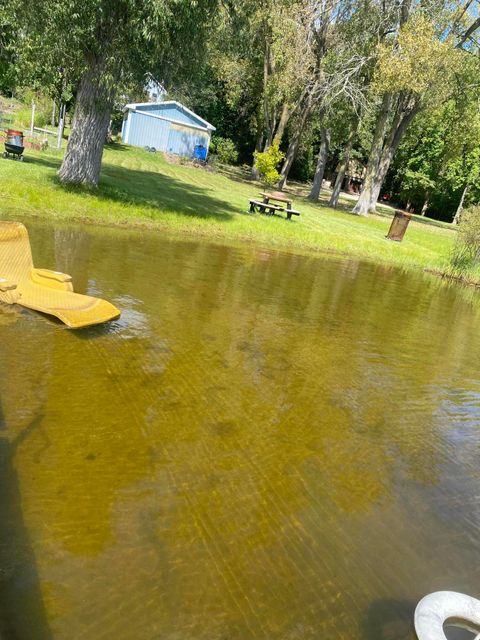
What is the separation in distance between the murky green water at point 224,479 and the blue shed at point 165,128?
130 ft

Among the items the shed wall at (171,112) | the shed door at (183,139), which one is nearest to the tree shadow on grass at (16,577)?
the shed door at (183,139)

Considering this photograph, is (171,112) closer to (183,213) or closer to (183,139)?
(183,139)

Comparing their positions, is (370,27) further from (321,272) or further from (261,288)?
(261,288)

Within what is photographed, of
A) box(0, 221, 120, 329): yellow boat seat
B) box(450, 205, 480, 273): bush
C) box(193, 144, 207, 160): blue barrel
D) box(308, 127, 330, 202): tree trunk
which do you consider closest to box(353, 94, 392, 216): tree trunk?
box(308, 127, 330, 202): tree trunk

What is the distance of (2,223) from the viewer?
6512 mm

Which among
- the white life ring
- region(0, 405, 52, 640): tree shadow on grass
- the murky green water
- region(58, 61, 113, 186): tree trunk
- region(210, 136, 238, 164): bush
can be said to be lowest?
region(0, 405, 52, 640): tree shadow on grass

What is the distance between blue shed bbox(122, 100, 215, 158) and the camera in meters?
43.1

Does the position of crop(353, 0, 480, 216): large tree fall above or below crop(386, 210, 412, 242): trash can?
above

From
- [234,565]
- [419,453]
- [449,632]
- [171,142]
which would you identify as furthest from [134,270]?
[171,142]

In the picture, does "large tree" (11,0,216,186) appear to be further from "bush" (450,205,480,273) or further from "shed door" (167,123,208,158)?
"shed door" (167,123,208,158)

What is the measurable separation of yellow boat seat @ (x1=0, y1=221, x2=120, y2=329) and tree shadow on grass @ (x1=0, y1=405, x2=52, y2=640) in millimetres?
3030

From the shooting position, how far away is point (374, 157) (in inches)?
1140

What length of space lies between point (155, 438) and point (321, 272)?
988 centimetres

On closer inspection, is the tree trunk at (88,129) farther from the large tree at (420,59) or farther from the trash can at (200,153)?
the trash can at (200,153)
